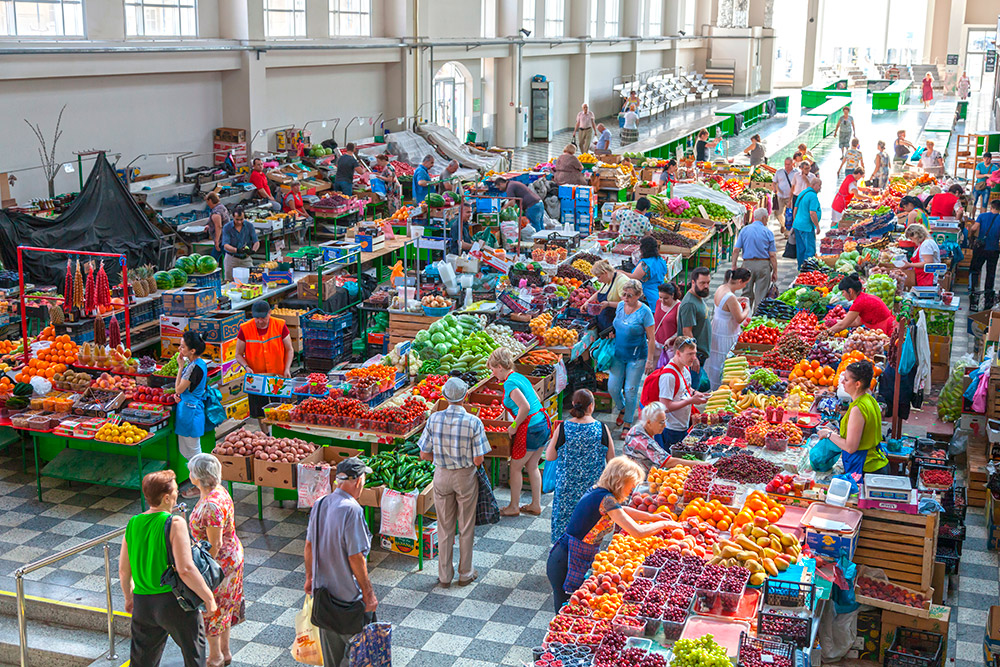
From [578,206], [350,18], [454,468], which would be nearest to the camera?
[454,468]

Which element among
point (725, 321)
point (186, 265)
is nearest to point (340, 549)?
point (725, 321)

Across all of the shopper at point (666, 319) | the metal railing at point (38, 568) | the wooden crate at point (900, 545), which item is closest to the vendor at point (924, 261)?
the shopper at point (666, 319)

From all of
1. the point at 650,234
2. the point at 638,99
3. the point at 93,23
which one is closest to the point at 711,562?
the point at 650,234

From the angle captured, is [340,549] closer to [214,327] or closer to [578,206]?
[214,327]

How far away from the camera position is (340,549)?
214 inches

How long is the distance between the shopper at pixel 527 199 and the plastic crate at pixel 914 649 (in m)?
9.93

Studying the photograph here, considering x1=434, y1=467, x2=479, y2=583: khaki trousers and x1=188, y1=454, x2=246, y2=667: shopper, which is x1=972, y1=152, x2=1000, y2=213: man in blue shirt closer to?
x1=434, y1=467, x2=479, y2=583: khaki trousers

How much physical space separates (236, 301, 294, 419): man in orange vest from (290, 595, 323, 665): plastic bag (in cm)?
376

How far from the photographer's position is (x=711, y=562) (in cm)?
562

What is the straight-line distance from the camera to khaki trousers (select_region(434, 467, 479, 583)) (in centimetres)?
692

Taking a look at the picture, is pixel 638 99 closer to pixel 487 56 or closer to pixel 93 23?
pixel 487 56

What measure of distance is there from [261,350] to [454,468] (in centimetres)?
313

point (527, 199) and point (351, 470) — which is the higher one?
point (527, 199)

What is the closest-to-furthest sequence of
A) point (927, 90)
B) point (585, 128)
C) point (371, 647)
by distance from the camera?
point (371, 647), point (585, 128), point (927, 90)
